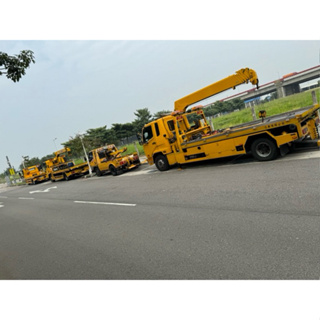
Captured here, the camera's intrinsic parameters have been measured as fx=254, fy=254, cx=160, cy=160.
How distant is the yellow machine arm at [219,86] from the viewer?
9.44 metres

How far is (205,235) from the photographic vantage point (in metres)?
Result: 4.39

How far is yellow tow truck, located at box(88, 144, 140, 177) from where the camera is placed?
53.6 ft

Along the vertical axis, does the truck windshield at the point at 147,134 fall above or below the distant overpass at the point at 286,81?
below

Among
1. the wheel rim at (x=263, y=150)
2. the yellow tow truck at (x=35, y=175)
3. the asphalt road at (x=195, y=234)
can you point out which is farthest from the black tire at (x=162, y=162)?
the yellow tow truck at (x=35, y=175)

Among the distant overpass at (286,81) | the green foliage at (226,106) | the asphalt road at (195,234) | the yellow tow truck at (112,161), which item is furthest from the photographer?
the green foliage at (226,106)

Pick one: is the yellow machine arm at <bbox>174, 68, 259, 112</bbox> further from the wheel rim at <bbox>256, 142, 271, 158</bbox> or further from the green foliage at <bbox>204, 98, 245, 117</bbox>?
the green foliage at <bbox>204, 98, 245, 117</bbox>

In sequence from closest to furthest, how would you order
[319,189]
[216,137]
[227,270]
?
[227,270]
[319,189]
[216,137]

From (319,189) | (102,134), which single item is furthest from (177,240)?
(102,134)

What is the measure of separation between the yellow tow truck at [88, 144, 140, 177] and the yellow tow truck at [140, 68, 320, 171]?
377cm

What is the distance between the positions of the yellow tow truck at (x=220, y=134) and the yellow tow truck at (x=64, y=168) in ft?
36.2

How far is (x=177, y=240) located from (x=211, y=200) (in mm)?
2049

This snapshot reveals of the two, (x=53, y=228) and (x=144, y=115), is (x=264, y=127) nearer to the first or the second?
(x=53, y=228)

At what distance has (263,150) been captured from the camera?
28.9 feet

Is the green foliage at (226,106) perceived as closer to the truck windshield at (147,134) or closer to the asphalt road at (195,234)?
the truck windshield at (147,134)
